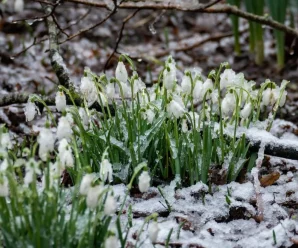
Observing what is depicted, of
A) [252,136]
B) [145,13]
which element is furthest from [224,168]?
[145,13]

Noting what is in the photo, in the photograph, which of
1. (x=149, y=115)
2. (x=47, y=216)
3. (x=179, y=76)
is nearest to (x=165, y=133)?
(x=149, y=115)

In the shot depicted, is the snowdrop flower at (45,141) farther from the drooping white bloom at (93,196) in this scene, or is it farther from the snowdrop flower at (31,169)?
the drooping white bloom at (93,196)

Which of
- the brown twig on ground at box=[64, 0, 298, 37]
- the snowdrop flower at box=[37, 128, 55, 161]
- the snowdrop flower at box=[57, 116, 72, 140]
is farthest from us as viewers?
the brown twig on ground at box=[64, 0, 298, 37]

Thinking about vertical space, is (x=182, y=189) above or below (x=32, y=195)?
below

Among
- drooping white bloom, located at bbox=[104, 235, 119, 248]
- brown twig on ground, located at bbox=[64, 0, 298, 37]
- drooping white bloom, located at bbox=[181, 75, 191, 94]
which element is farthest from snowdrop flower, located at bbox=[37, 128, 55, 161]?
brown twig on ground, located at bbox=[64, 0, 298, 37]

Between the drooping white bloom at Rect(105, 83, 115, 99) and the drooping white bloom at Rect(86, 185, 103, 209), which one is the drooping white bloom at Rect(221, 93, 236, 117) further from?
the drooping white bloom at Rect(86, 185, 103, 209)

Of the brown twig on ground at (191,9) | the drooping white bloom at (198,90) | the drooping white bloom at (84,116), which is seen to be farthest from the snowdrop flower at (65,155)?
the brown twig on ground at (191,9)

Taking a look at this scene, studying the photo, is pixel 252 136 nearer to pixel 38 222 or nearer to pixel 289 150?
pixel 289 150

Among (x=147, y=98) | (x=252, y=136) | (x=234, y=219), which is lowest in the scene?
(x=234, y=219)
